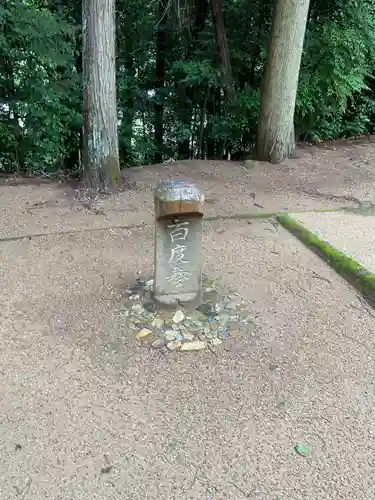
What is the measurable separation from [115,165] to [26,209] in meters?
1.27

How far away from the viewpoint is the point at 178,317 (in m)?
3.50

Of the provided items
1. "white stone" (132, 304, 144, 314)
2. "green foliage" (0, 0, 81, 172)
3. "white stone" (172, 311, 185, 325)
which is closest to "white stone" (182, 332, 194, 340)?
"white stone" (172, 311, 185, 325)

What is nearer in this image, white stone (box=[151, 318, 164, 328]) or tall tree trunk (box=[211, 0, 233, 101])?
white stone (box=[151, 318, 164, 328])

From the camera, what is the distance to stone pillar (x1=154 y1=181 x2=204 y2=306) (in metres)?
3.27

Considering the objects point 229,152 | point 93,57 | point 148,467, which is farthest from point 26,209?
point 229,152

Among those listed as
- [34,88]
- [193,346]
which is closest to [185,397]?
[193,346]

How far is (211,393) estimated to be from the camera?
2.84 meters

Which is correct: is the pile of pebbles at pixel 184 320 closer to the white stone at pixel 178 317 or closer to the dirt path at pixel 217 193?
the white stone at pixel 178 317

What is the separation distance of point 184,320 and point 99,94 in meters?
3.51

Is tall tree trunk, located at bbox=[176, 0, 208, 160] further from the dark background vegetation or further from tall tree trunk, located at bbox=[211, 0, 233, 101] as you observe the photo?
tall tree trunk, located at bbox=[211, 0, 233, 101]

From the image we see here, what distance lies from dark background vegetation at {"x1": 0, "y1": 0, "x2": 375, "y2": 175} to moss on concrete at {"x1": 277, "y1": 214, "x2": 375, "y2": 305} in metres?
4.01

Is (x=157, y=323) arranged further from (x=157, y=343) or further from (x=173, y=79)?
(x=173, y=79)

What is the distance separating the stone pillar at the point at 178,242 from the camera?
10.7 ft

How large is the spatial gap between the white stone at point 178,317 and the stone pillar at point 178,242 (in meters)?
0.10
